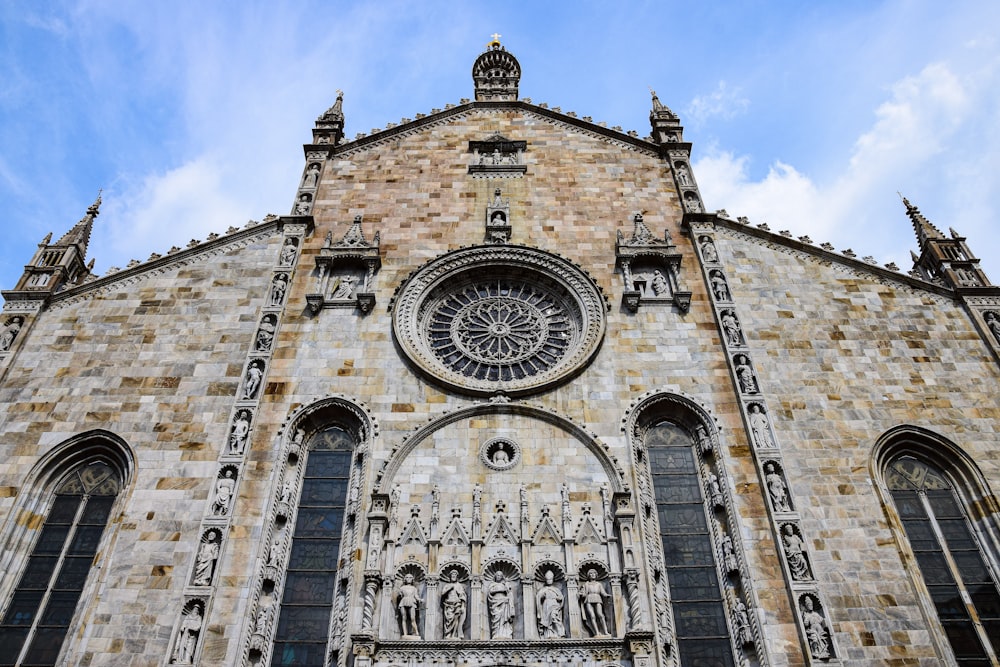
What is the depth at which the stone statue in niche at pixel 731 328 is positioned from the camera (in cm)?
A: 1603

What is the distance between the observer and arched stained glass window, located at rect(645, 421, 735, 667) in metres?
12.7

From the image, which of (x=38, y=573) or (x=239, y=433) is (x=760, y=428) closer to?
(x=239, y=433)

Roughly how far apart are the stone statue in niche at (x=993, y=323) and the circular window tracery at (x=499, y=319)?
7.96 meters

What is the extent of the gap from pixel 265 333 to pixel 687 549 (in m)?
9.33

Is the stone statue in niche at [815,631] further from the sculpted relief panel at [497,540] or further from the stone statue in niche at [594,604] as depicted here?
the stone statue in niche at [594,604]

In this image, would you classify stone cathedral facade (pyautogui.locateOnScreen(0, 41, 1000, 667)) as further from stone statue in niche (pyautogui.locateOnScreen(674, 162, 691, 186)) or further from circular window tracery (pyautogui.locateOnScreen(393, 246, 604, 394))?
stone statue in niche (pyautogui.locateOnScreen(674, 162, 691, 186))

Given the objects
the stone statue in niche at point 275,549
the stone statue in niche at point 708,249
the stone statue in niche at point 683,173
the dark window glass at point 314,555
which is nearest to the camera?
the stone statue in niche at point 275,549

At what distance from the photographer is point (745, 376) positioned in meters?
15.4

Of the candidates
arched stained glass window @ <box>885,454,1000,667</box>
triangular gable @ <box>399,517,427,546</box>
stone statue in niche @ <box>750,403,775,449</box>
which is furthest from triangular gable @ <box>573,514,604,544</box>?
arched stained glass window @ <box>885,454,1000,667</box>

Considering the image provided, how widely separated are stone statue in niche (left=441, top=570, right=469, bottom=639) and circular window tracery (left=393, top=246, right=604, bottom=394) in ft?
12.9

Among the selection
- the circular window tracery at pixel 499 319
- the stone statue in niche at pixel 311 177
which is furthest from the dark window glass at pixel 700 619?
the stone statue in niche at pixel 311 177

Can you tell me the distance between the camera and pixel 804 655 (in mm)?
12008

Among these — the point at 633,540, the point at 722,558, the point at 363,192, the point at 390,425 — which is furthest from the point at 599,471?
the point at 363,192

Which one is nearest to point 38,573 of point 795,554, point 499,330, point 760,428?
point 499,330
